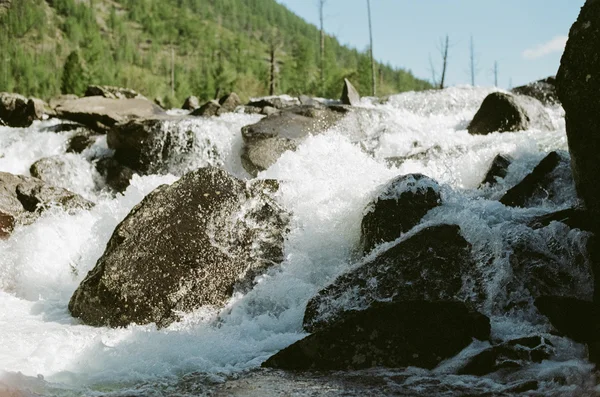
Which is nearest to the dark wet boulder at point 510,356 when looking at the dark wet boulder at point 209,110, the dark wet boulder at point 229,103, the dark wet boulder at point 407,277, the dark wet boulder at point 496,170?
the dark wet boulder at point 407,277

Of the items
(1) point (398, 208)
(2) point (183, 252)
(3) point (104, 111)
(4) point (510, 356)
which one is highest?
(3) point (104, 111)

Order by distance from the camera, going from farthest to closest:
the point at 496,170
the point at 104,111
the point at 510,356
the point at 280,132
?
the point at 104,111 < the point at 280,132 < the point at 496,170 < the point at 510,356

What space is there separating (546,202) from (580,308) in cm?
270

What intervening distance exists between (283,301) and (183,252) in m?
1.31

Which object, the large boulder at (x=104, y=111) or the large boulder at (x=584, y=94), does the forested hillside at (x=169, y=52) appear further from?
the large boulder at (x=584, y=94)

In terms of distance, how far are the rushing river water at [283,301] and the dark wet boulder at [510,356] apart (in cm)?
9

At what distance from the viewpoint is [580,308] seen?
470 cm

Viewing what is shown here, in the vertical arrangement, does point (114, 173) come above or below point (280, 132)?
below

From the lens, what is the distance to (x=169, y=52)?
11375 centimetres

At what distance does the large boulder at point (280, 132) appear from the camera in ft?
36.7

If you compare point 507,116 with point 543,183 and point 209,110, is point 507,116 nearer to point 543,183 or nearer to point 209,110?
point 543,183

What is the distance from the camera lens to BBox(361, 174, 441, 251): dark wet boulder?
650 cm

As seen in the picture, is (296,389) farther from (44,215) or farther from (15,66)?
(15,66)

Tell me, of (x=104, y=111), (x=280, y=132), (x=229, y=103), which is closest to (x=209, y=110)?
(x=229, y=103)
